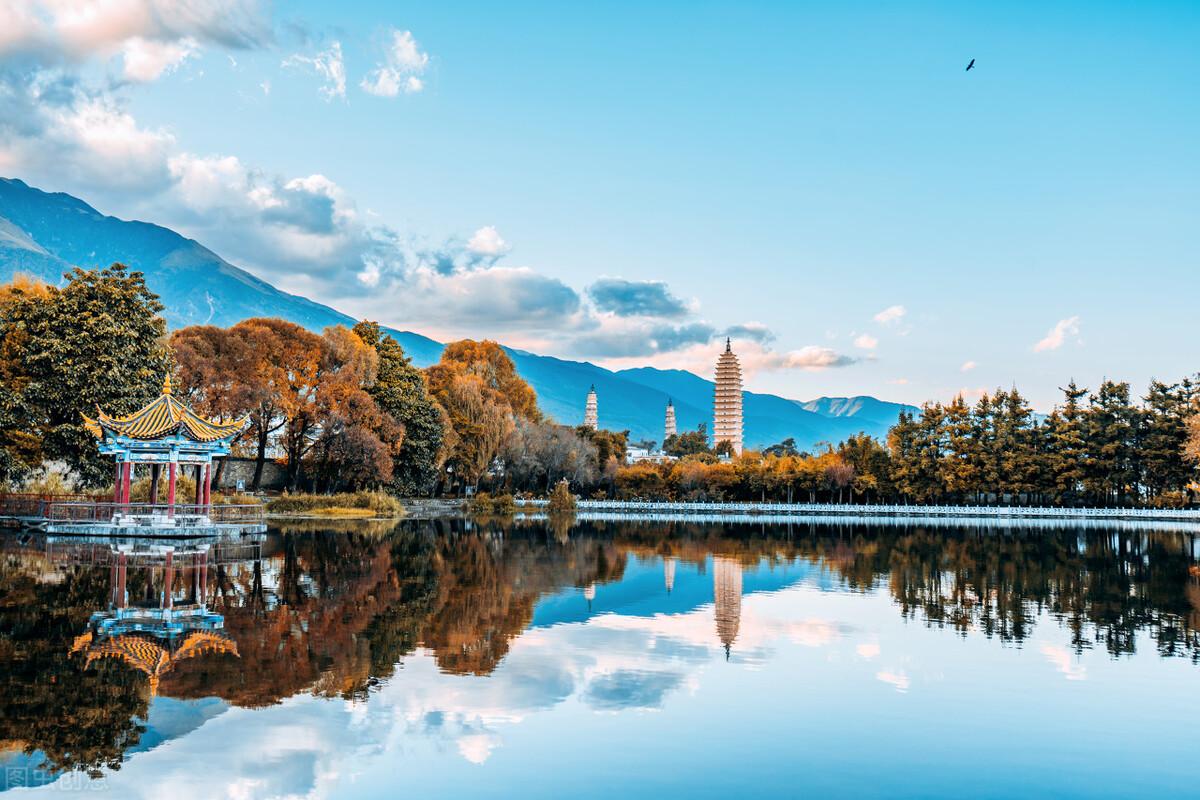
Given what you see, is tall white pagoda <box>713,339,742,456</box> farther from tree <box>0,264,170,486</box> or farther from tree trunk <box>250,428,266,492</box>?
tree <box>0,264,170,486</box>

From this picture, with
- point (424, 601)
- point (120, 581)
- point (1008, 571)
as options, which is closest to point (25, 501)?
point (120, 581)

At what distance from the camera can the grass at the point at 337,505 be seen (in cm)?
4319

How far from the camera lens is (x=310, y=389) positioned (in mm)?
45500

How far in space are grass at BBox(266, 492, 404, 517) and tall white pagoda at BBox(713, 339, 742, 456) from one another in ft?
302

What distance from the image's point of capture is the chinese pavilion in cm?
2898

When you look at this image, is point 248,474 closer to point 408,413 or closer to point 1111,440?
→ point 408,413

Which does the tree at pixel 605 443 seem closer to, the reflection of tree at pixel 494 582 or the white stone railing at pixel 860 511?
the white stone railing at pixel 860 511

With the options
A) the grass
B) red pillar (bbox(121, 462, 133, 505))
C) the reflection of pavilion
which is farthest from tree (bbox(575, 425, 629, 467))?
the reflection of pavilion

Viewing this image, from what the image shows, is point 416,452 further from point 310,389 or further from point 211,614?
point 211,614

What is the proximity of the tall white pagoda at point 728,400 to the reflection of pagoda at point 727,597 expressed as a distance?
358 feet

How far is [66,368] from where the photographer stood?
3155cm

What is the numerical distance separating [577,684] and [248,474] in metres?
43.3

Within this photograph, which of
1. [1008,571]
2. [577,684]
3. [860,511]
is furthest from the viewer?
[860,511]

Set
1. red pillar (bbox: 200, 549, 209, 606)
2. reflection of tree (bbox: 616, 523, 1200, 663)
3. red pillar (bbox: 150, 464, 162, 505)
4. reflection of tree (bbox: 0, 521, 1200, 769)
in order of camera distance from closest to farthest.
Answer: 1. reflection of tree (bbox: 0, 521, 1200, 769)
2. reflection of tree (bbox: 616, 523, 1200, 663)
3. red pillar (bbox: 200, 549, 209, 606)
4. red pillar (bbox: 150, 464, 162, 505)
